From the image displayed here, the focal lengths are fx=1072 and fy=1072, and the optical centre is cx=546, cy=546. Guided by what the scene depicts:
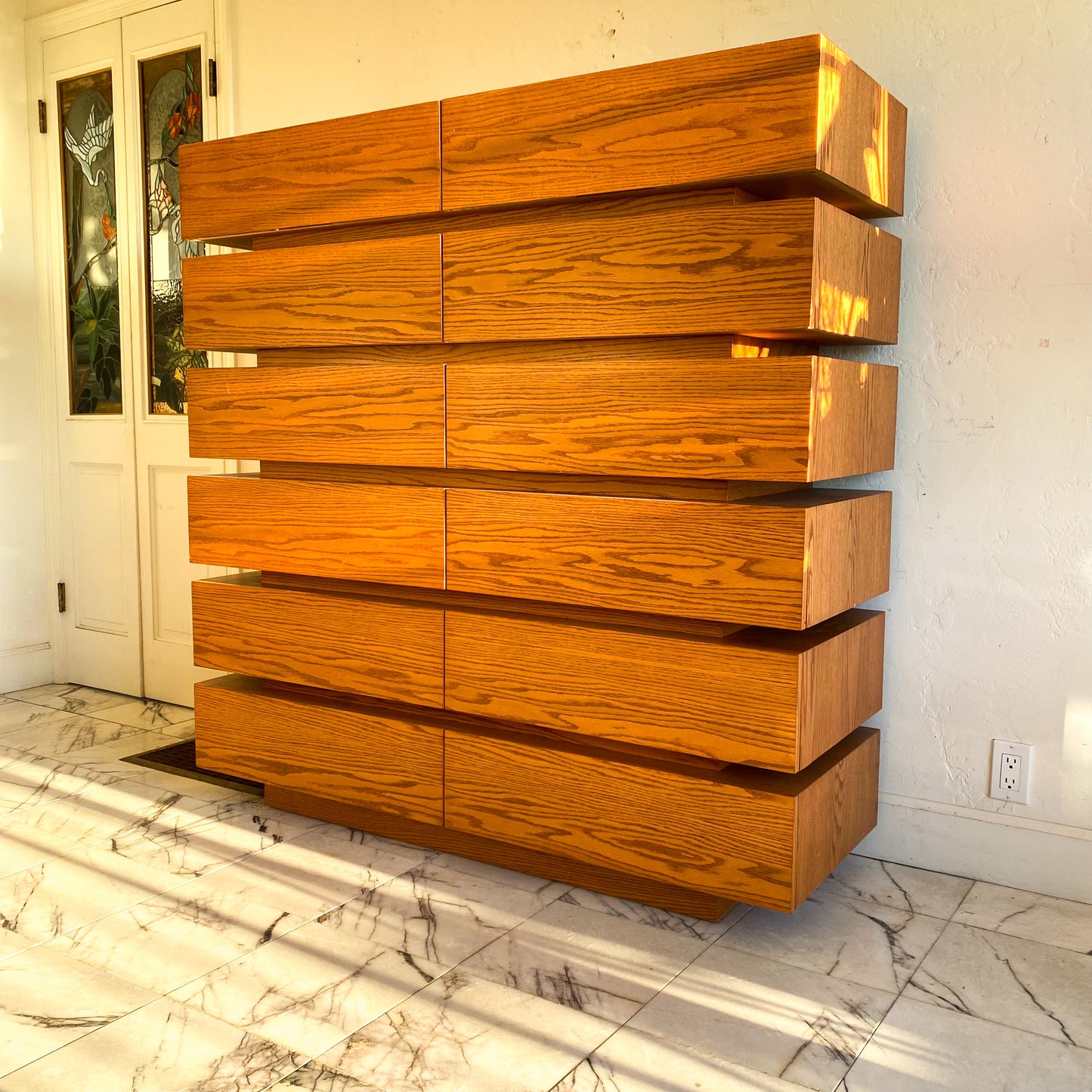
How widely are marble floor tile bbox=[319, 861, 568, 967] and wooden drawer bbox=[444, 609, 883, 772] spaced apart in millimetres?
350

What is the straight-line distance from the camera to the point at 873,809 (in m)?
2.29

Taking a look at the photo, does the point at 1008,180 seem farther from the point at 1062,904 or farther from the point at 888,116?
the point at 1062,904

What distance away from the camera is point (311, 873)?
226cm

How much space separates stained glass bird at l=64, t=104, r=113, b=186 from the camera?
11.3 feet

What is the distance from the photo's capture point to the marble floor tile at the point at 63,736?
10.0ft

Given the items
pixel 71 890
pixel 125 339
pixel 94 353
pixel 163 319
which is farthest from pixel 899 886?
pixel 94 353

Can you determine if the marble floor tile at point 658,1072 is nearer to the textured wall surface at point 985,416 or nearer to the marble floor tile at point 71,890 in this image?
the textured wall surface at point 985,416

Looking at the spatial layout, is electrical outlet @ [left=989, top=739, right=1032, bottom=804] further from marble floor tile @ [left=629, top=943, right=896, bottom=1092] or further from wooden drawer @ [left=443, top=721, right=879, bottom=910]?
marble floor tile @ [left=629, top=943, right=896, bottom=1092]

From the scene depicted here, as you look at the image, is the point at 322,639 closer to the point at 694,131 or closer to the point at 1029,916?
the point at 694,131

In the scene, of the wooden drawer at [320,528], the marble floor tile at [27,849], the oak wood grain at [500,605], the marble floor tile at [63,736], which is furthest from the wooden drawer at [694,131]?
the marble floor tile at [63,736]

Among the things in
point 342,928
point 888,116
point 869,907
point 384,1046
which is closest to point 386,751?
point 342,928

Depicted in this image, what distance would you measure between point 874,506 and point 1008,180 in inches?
26.8

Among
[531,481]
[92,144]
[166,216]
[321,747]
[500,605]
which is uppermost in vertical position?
[92,144]

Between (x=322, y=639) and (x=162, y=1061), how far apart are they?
3.25ft
